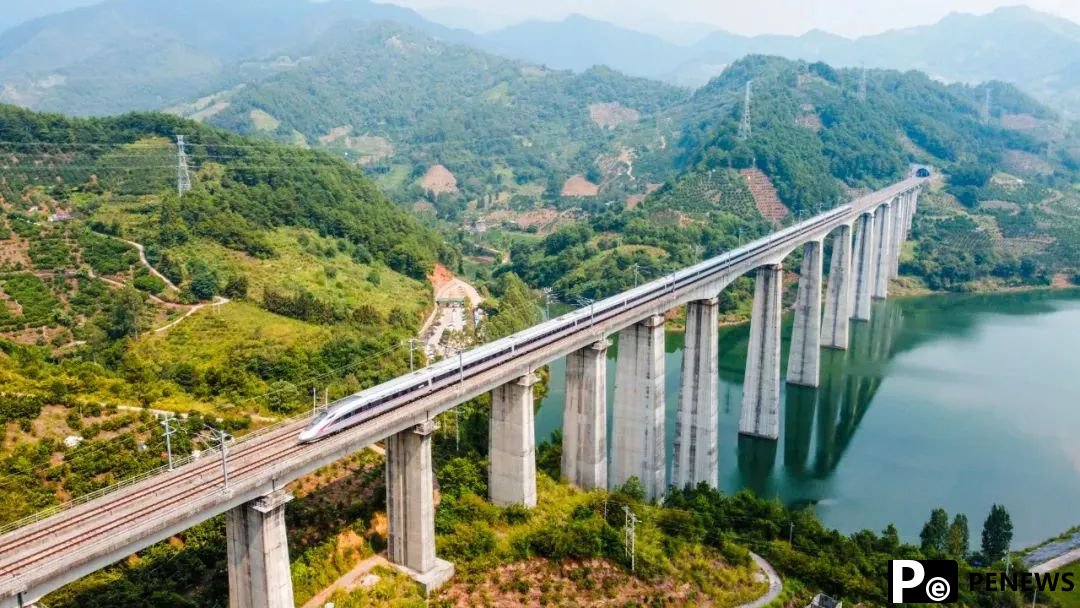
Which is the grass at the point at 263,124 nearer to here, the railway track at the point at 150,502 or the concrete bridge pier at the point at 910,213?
the concrete bridge pier at the point at 910,213

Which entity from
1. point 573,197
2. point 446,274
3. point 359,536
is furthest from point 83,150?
point 573,197

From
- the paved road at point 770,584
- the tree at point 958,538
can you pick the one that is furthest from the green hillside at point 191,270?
the tree at point 958,538

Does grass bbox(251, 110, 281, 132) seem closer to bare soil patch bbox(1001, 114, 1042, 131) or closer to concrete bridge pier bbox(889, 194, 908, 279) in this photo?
concrete bridge pier bbox(889, 194, 908, 279)

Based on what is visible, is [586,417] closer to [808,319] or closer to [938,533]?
[938,533]

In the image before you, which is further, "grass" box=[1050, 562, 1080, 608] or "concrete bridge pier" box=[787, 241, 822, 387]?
"concrete bridge pier" box=[787, 241, 822, 387]

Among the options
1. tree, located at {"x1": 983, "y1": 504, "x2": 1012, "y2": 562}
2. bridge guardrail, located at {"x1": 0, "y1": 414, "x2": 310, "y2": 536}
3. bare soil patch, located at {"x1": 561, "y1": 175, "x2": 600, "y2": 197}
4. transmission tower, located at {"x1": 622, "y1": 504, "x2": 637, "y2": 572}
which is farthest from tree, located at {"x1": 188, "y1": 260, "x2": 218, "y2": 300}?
bare soil patch, located at {"x1": 561, "y1": 175, "x2": 600, "y2": 197}

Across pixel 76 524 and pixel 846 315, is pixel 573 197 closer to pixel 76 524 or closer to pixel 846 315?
pixel 846 315

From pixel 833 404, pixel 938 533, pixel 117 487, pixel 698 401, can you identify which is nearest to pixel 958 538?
pixel 938 533
